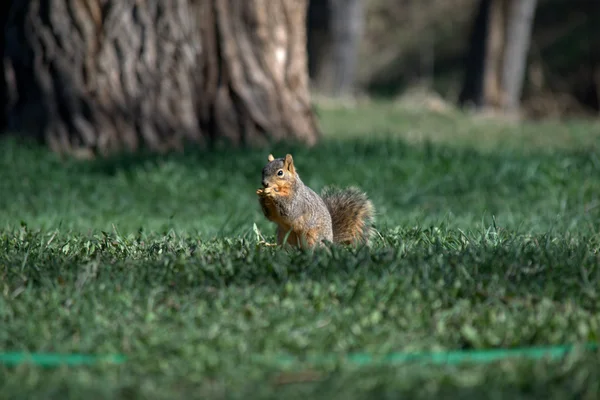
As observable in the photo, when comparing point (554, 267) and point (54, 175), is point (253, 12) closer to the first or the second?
point (54, 175)

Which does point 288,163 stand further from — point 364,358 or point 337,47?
point 337,47

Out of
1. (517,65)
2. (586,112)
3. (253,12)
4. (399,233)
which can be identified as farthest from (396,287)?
(586,112)

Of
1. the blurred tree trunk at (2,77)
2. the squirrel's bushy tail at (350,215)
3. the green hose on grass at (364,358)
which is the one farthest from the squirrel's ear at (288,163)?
the blurred tree trunk at (2,77)

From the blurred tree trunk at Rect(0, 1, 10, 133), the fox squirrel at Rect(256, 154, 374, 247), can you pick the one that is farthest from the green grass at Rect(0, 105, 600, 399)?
the blurred tree trunk at Rect(0, 1, 10, 133)

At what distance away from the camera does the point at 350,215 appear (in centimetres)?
487

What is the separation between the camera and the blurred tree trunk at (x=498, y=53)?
15.7 metres

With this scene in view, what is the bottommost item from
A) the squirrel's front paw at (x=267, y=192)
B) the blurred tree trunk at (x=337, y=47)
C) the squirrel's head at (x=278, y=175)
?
the blurred tree trunk at (x=337, y=47)

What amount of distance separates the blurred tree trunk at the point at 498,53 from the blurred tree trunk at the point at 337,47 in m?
2.54

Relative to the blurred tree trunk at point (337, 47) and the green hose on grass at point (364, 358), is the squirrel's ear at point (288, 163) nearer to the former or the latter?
the green hose on grass at point (364, 358)

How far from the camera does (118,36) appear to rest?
8531mm

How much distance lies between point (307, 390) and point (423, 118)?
11.2 metres

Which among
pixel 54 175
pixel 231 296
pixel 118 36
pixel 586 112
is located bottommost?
pixel 586 112

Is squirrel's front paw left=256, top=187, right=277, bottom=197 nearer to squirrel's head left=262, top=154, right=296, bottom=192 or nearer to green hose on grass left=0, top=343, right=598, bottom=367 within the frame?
squirrel's head left=262, top=154, right=296, bottom=192

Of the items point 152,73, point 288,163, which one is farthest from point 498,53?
point 288,163
